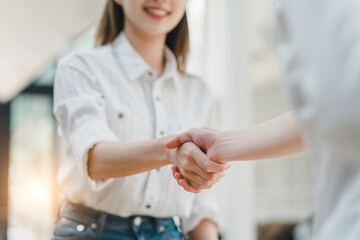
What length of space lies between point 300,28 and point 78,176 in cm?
86

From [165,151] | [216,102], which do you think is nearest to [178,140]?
[165,151]

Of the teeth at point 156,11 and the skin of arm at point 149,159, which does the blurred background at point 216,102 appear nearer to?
the teeth at point 156,11

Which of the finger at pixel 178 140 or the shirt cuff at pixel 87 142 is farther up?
the finger at pixel 178 140

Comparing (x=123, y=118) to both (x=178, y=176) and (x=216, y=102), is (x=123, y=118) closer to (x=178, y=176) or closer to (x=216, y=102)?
(x=178, y=176)

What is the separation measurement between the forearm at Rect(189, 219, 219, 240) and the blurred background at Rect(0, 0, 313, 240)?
2.29 meters

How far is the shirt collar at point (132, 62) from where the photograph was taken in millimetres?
1343

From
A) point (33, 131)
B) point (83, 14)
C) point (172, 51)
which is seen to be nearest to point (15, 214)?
point (33, 131)

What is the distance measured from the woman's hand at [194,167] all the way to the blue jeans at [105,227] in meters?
0.16

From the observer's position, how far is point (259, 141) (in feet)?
2.86

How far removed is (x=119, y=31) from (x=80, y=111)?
1.12ft

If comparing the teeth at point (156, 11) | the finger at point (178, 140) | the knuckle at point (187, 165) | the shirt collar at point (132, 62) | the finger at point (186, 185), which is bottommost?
the finger at point (186, 185)

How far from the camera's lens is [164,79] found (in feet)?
4.53

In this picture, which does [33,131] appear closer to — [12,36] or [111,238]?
[12,36]

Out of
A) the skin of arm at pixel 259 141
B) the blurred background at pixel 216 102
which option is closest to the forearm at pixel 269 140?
the skin of arm at pixel 259 141
